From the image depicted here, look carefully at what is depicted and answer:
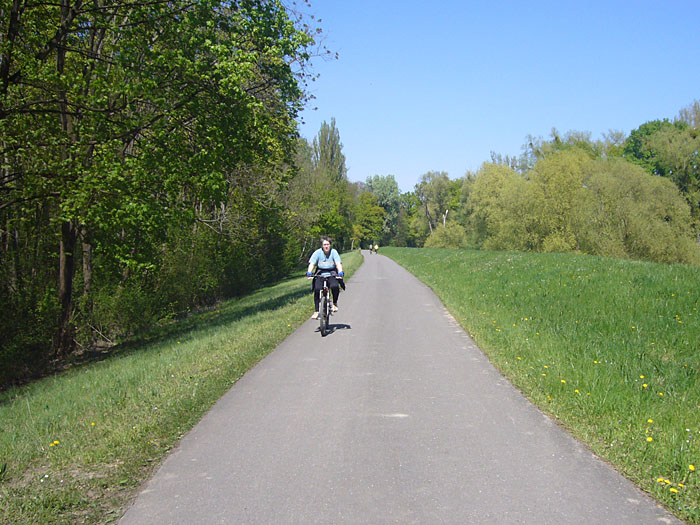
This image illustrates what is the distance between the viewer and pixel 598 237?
4144 centimetres

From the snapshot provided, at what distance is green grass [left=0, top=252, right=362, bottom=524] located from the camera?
3852 millimetres

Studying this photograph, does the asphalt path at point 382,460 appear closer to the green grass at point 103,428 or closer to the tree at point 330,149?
the green grass at point 103,428

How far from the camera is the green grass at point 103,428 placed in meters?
3.85

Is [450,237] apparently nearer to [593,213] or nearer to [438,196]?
[438,196]

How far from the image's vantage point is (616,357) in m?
7.49

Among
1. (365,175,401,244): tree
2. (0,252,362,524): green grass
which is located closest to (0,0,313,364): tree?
(0,252,362,524): green grass

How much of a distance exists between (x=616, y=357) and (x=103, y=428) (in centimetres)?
659

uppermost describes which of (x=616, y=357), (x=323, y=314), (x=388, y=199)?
(x=388, y=199)

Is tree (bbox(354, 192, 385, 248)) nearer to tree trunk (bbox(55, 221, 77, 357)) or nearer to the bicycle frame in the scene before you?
tree trunk (bbox(55, 221, 77, 357))

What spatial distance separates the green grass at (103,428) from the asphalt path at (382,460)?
0.26 meters

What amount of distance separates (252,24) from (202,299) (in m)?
16.3

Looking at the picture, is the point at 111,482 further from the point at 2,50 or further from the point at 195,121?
the point at 195,121

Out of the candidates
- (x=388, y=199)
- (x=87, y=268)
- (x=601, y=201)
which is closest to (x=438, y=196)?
(x=388, y=199)

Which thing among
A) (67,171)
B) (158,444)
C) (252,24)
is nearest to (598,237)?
Answer: (252,24)
